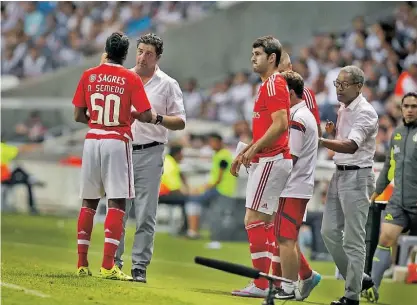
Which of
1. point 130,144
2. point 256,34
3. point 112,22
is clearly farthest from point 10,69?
point 130,144

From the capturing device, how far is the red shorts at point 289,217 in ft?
31.6

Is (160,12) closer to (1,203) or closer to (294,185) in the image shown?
(1,203)

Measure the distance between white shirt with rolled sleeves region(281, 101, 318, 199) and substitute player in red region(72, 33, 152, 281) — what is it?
1.36 metres

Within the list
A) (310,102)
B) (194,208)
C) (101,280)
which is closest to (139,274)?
(101,280)

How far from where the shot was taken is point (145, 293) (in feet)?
29.5

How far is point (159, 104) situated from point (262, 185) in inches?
68.3

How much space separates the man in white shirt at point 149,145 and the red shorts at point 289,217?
143 cm

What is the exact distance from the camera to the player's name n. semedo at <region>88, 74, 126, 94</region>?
9.73 metres

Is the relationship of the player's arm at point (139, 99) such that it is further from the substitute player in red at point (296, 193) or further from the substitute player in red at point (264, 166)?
the substitute player in red at point (296, 193)

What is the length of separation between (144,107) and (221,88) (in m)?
14.9

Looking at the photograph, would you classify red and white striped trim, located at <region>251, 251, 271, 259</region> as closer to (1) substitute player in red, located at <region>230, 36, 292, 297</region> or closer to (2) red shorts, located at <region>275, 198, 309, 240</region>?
(1) substitute player in red, located at <region>230, 36, 292, 297</region>

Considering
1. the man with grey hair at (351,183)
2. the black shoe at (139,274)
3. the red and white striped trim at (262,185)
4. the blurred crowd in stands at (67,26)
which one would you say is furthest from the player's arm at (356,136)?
the blurred crowd in stands at (67,26)

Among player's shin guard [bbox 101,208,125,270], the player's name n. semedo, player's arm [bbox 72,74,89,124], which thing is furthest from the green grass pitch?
the player's name n. semedo

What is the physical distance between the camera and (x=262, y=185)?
9484 mm
